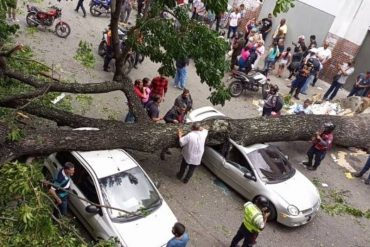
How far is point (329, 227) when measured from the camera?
10.6 meters

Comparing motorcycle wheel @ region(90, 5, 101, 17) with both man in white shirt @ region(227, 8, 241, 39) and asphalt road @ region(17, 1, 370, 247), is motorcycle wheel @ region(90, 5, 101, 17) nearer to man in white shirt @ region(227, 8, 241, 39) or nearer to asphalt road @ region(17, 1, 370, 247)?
asphalt road @ region(17, 1, 370, 247)

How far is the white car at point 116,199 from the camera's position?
7.91 meters

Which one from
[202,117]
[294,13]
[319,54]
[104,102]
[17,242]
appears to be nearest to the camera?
[17,242]

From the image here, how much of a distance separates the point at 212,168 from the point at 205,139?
3.41 ft

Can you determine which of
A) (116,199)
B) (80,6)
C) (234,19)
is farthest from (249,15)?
(116,199)

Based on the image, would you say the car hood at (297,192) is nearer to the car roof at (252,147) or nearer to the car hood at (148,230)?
the car roof at (252,147)

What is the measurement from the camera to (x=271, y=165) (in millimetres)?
10602

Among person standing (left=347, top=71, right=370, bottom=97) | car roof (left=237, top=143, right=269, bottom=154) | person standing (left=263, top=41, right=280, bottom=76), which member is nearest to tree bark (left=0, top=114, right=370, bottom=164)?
car roof (left=237, top=143, right=269, bottom=154)

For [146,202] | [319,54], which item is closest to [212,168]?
[146,202]

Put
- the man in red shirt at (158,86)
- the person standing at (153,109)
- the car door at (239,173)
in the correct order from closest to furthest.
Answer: the car door at (239,173) → the person standing at (153,109) → the man in red shirt at (158,86)

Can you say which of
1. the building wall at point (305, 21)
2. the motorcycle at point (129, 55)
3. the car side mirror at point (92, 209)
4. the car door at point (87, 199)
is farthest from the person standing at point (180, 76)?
the car side mirror at point (92, 209)

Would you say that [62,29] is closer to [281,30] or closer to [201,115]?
[201,115]

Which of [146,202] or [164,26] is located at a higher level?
[164,26]

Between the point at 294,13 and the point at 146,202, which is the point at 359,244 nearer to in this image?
the point at 146,202
